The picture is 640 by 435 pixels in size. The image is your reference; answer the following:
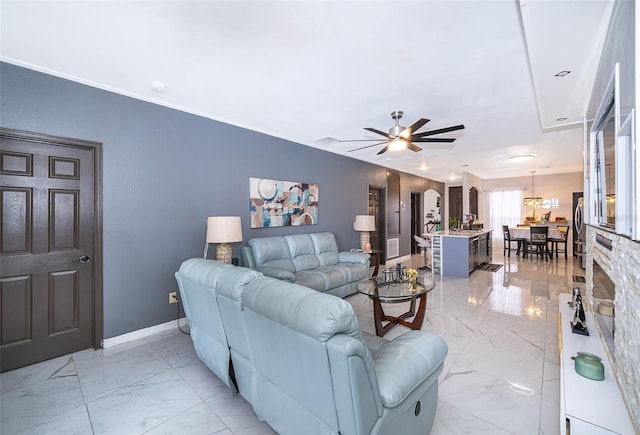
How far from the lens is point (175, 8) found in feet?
6.17

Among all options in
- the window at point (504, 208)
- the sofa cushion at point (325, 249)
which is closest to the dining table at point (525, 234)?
the window at point (504, 208)

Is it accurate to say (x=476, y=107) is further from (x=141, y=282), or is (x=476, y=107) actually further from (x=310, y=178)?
(x=141, y=282)

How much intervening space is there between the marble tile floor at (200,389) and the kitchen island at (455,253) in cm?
227

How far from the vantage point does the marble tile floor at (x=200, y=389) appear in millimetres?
1839

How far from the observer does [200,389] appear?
2225mm

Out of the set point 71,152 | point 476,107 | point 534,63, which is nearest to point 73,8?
point 71,152

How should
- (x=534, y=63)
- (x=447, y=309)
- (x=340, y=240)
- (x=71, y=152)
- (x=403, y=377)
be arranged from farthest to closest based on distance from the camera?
(x=340, y=240)
(x=447, y=309)
(x=71, y=152)
(x=534, y=63)
(x=403, y=377)

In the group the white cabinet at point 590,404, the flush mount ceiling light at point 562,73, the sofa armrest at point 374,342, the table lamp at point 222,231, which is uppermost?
the flush mount ceiling light at point 562,73

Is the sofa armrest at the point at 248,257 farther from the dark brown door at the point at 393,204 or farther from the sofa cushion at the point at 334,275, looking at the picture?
the dark brown door at the point at 393,204

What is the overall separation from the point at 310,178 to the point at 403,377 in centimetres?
431

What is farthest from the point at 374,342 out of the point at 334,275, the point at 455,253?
the point at 455,253

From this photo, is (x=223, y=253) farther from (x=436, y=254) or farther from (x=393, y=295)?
(x=436, y=254)

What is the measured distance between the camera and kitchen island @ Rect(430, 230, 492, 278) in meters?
5.79

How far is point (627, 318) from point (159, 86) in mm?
4091
